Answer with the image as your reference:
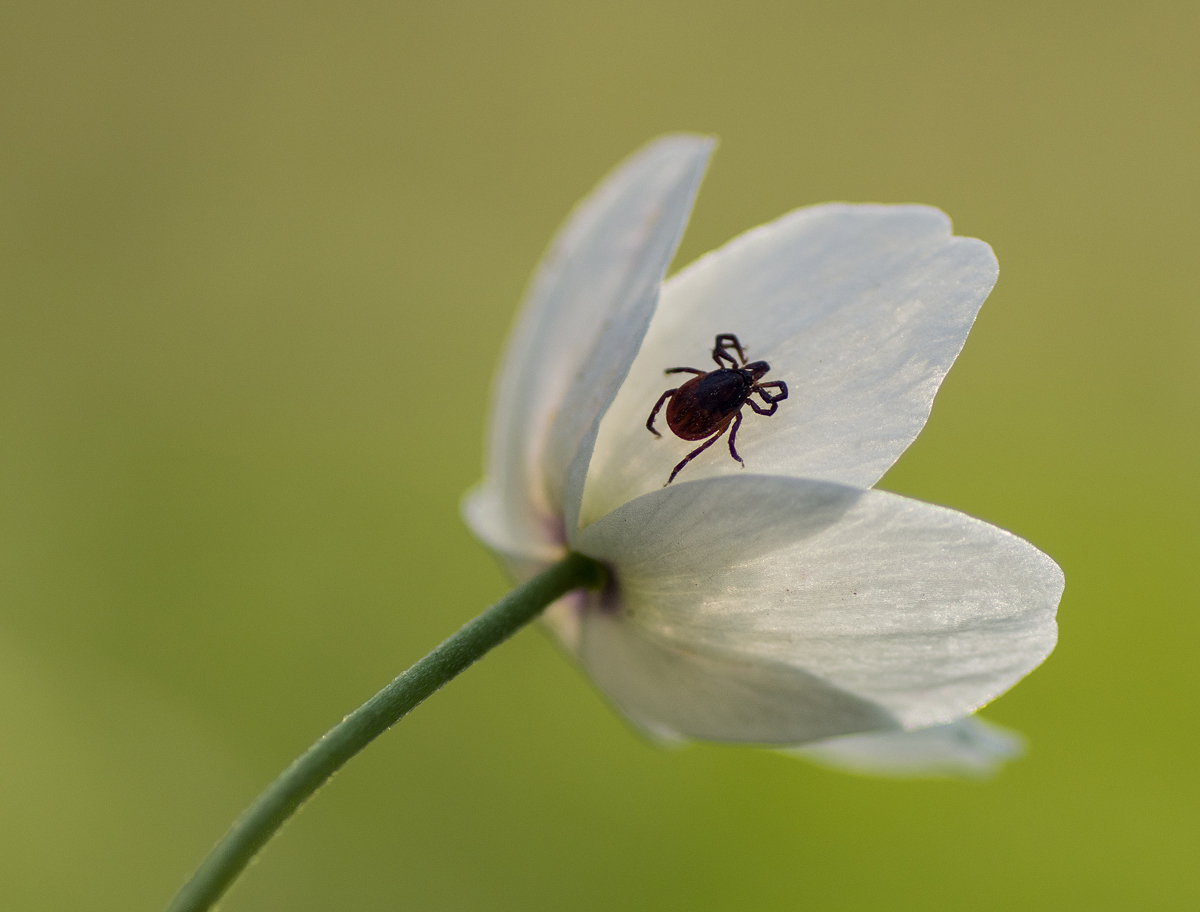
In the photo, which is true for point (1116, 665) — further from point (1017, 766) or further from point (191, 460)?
point (191, 460)

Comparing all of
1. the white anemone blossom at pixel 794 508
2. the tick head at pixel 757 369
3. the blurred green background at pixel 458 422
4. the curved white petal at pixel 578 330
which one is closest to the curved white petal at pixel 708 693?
the white anemone blossom at pixel 794 508

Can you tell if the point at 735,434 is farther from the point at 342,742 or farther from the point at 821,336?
the point at 342,742

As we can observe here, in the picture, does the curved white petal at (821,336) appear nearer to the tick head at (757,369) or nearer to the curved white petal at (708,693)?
the tick head at (757,369)

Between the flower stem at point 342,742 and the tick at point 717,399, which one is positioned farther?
the tick at point 717,399

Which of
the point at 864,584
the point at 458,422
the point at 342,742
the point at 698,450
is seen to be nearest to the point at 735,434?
the point at 698,450

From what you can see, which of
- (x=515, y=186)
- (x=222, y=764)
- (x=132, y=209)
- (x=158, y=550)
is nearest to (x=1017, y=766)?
(x=222, y=764)

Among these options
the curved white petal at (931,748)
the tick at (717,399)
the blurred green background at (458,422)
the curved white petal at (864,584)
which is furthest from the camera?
the blurred green background at (458,422)

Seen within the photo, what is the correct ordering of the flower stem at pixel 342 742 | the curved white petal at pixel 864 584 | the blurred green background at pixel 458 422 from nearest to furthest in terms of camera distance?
the flower stem at pixel 342 742 < the curved white petal at pixel 864 584 < the blurred green background at pixel 458 422
